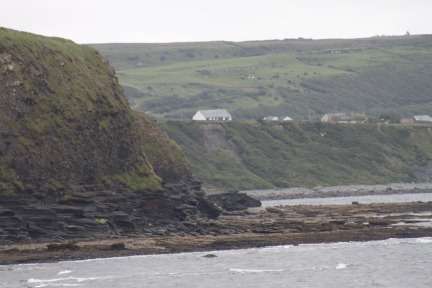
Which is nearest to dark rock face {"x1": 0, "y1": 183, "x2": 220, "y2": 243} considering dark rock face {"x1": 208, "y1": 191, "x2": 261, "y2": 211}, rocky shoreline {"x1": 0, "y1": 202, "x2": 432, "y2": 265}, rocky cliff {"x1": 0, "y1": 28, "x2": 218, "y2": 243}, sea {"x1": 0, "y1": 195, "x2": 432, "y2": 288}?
rocky cliff {"x1": 0, "y1": 28, "x2": 218, "y2": 243}

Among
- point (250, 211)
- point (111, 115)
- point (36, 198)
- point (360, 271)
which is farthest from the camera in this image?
point (250, 211)

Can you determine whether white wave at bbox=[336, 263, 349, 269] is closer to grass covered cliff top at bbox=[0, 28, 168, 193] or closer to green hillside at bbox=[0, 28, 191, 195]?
green hillside at bbox=[0, 28, 191, 195]

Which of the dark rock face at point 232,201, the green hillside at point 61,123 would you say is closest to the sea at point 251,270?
the green hillside at point 61,123

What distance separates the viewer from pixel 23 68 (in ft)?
315

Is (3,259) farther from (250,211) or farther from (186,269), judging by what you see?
(250,211)

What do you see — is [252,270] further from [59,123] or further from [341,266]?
[59,123]

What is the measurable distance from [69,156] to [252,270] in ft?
79.9

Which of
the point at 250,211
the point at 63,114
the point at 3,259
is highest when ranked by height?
the point at 63,114

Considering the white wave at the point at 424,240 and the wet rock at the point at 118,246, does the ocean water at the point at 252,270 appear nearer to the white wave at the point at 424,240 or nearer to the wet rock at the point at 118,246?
the wet rock at the point at 118,246

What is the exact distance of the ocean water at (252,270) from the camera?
231 ft

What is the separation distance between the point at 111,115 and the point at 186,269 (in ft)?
94.5

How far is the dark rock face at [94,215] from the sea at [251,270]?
8578 millimetres

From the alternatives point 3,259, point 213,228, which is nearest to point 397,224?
point 213,228

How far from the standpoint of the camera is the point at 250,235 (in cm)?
9656
